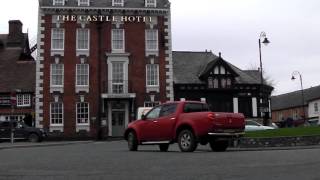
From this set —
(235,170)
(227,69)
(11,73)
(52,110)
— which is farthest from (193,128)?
(11,73)

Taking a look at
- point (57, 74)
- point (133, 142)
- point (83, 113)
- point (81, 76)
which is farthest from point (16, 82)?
point (133, 142)

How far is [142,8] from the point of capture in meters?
49.3

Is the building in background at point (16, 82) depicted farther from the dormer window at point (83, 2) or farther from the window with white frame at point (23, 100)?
the dormer window at point (83, 2)

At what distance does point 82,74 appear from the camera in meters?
48.7

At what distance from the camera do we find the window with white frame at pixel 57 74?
4828 centimetres

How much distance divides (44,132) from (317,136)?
2475 centimetres

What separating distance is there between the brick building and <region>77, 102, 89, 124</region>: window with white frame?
Result: 0.08m

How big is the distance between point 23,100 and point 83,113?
770 cm

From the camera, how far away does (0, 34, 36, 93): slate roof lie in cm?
5306

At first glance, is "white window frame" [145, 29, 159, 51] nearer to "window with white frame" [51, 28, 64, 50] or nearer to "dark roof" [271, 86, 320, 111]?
"window with white frame" [51, 28, 64, 50]

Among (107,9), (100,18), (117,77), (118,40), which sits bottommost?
(117,77)

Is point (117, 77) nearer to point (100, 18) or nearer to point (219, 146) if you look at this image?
point (100, 18)

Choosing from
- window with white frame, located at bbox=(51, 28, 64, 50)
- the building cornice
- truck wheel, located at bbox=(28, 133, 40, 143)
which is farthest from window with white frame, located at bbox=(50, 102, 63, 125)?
the building cornice

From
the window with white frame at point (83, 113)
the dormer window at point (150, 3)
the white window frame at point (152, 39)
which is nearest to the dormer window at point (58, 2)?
the dormer window at point (150, 3)
